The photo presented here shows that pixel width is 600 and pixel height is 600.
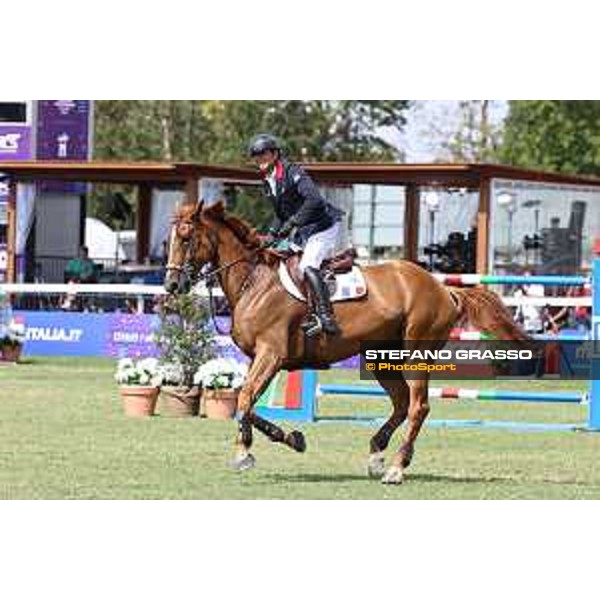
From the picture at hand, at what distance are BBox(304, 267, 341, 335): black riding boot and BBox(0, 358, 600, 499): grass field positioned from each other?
1082 millimetres

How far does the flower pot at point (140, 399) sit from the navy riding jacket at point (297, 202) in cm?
484

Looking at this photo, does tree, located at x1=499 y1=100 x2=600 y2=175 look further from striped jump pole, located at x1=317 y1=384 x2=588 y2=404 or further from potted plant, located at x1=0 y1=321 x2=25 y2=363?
striped jump pole, located at x1=317 y1=384 x2=588 y2=404

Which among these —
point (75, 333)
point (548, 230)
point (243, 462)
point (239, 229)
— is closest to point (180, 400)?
point (239, 229)

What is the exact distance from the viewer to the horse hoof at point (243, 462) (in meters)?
12.0

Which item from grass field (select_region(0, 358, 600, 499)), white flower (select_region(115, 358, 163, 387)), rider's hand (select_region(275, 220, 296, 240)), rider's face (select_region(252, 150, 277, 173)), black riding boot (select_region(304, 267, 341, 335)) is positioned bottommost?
grass field (select_region(0, 358, 600, 499))

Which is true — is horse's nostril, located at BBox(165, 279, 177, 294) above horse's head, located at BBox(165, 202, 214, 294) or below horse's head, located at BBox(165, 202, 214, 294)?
below

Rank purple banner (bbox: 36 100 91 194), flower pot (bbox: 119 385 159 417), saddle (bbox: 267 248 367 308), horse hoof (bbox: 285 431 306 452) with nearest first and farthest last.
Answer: horse hoof (bbox: 285 431 306 452)
saddle (bbox: 267 248 367 308)
flower pot (bbox: 119 385 159 417)
purple banner (bbox: 36 100 91 194)

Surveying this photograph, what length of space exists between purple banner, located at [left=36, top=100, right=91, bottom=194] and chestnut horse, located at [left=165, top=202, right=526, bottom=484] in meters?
20.5

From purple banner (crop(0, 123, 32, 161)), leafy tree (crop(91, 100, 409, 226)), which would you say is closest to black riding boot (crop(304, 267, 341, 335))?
purple banner (crop(0, 123, 32, 161))

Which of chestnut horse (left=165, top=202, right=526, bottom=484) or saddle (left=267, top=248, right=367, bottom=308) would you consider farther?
saddle (left=267, top=248, right=367, bottom=308)

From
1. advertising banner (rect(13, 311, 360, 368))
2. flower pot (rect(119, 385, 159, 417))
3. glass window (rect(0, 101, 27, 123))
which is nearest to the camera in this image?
flower pot (rect(119, 385, 159, 417))

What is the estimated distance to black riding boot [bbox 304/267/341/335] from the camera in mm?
12492

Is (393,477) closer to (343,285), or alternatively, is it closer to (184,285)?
(343,285)
